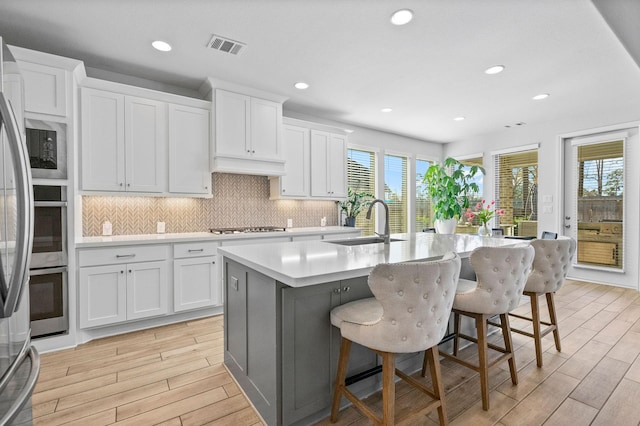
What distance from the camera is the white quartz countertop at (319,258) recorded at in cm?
149

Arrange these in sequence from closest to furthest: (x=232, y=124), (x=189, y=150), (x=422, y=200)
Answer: (x=189, y=150)
(x=232, y=124)
(x=422, y=200)

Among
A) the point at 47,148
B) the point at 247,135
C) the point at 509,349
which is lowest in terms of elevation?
the point at 509,349

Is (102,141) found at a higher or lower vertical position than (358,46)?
lower

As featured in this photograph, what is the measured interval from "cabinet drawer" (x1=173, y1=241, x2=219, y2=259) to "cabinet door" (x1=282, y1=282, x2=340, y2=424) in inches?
82.8

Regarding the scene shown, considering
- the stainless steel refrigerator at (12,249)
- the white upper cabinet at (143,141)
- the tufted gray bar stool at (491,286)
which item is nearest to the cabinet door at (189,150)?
the white upper cabinet at (143,141)

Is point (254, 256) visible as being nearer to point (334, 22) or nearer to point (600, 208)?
point (334, 22)

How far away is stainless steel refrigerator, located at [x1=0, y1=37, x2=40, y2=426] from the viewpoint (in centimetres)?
96

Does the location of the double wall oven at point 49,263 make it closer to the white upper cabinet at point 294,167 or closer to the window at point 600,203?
the white upper cabinet at point 294,167

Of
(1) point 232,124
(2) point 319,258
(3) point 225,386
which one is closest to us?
(2) point 319,258

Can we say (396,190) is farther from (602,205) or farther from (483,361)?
(483,361)

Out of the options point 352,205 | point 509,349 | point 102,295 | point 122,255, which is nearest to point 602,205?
point 352,205

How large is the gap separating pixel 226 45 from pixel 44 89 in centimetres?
157

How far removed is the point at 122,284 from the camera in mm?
2979

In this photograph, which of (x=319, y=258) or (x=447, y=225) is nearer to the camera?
(x=319, y=258)
